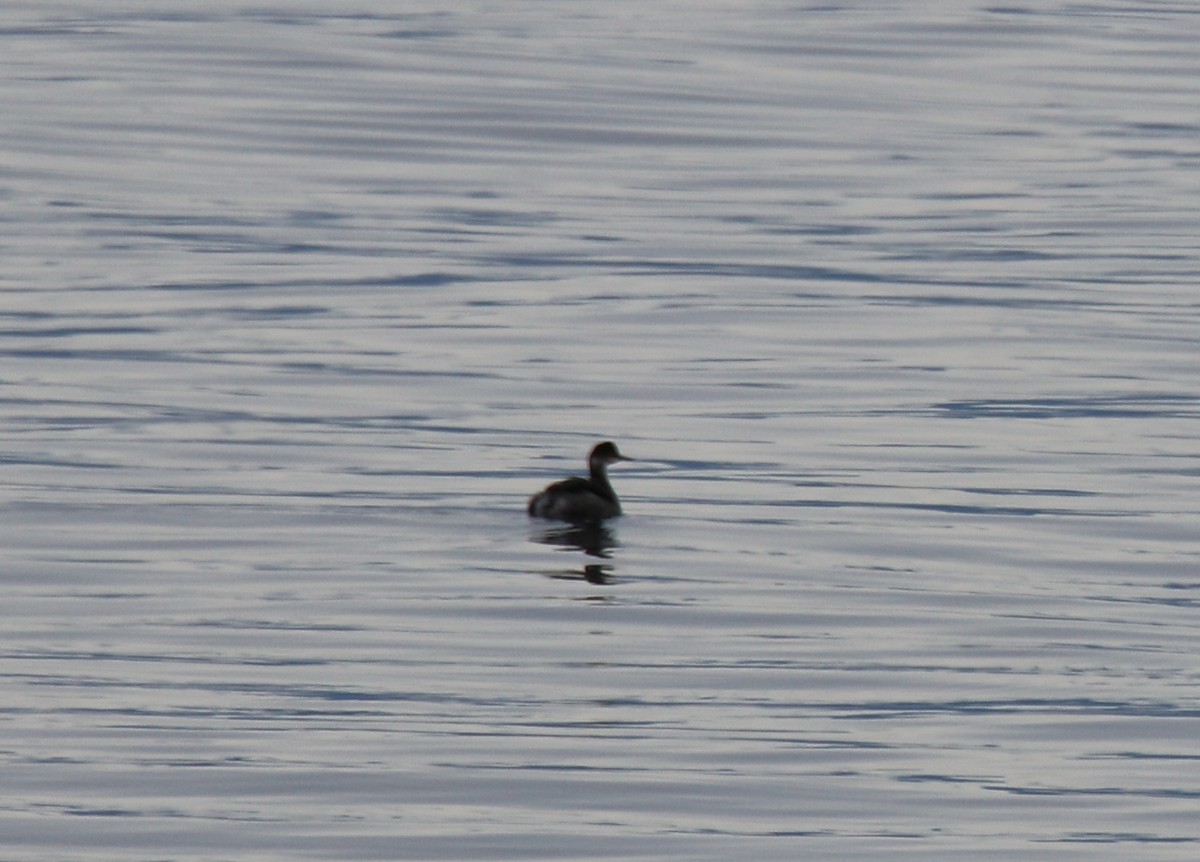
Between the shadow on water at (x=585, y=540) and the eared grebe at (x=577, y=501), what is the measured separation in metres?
0.05

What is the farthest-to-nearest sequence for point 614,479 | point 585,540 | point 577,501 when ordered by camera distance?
point 614,479
point 577,501
point 585,540

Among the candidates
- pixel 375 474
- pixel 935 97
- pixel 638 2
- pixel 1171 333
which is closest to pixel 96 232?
pixel 1171 333

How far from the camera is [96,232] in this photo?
26.0m

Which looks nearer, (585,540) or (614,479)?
(585,540)

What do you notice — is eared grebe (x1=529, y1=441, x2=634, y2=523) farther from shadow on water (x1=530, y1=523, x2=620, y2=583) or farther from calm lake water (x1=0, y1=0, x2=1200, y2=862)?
calm lake water (x1=0, y1=0, x2=1200, y2=862)

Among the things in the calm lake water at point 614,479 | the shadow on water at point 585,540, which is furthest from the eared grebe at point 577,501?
the calm lake water at point 614,479

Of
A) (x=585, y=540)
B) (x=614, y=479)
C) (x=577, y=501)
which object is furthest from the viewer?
(x=614, y=479)

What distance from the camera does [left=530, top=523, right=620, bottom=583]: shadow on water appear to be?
1290cm

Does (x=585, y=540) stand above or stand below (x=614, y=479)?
below

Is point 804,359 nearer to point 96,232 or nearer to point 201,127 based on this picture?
point 96,232

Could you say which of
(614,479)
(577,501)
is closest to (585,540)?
(577,501)

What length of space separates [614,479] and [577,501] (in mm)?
2040

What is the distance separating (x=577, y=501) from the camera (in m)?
13.6

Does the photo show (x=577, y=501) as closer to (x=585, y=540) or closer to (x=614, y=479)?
(x=585, y=540)
